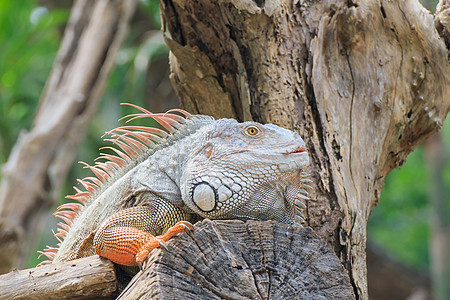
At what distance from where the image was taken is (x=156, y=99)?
51.9 ft

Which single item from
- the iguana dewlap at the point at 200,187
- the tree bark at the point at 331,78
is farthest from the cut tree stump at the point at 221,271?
the tree bark at the point at 331,78

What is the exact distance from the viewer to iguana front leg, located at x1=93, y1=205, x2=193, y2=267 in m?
3.10

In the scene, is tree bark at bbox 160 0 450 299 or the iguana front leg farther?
tree bark at bbox 160 0 450 299

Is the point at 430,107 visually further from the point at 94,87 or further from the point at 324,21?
the point at 94,87

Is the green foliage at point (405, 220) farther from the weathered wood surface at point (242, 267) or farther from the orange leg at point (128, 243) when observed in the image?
the orange leg at point (128, 243)

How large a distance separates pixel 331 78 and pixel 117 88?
1181cm

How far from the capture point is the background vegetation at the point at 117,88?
12.6m

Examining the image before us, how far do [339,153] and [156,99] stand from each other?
1204 cm

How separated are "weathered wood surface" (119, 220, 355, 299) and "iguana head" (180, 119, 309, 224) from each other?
258 millimetres

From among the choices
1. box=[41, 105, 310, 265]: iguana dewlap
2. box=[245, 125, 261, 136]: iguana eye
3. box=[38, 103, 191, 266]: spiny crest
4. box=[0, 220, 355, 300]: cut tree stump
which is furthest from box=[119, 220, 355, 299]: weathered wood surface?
box=[38, 103, 191, 266]: spiny crest

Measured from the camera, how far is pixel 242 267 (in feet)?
10.1

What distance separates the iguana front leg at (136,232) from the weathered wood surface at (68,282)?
0.11m

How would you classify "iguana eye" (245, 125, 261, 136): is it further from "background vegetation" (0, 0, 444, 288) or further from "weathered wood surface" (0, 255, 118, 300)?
"background vegetation" (0, 0, 444, 288)

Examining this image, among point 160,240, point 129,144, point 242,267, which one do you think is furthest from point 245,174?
point 129,144
